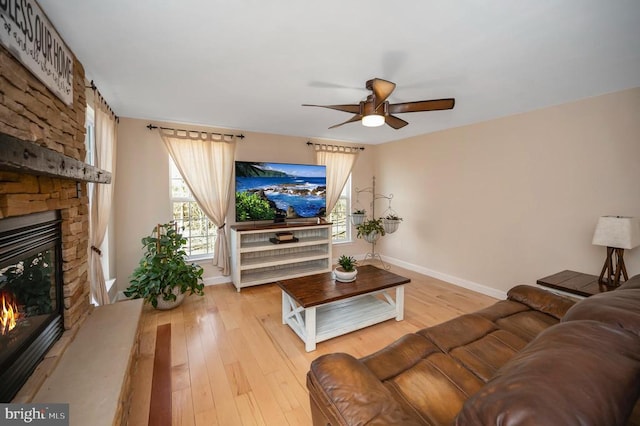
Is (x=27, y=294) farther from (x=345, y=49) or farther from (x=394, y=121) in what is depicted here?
(x=394, y=121)

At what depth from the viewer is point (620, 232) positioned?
7.17 ft

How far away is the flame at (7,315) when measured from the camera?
112cm

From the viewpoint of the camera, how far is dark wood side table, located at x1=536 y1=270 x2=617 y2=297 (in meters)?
2.17

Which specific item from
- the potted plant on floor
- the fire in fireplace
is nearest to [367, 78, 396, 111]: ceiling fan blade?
the fire in fireplace

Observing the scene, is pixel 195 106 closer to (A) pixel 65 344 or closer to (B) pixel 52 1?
(B) pixel 52 1

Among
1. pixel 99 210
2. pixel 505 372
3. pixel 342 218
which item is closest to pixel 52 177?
pixel 99 210

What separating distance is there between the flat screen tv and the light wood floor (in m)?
1.17

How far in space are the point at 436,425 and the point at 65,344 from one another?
78.1 inches

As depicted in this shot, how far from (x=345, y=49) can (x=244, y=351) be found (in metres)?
2.48

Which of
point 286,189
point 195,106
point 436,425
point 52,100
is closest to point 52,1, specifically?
point 52,100

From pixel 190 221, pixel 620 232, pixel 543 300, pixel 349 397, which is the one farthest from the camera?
pixel 190 221

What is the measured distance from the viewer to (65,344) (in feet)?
4.91

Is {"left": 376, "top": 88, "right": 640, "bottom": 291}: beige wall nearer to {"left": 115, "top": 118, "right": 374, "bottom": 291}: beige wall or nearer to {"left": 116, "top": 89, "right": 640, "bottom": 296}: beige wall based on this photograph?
{"left": 116, "top": 89, "right": 640, "bottom": 296}: beige wall

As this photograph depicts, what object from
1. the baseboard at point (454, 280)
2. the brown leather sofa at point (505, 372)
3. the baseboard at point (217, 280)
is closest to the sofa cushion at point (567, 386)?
the brown leather sofa at point (505, 372)
